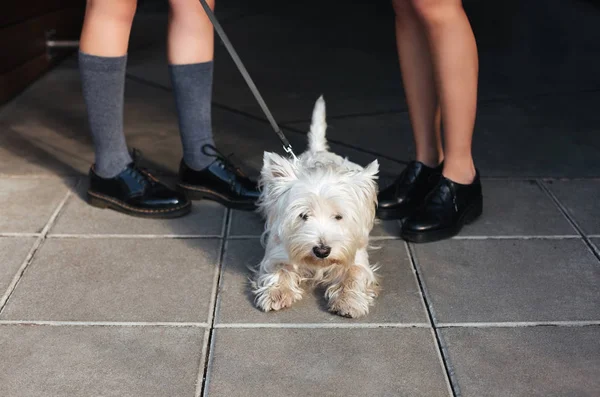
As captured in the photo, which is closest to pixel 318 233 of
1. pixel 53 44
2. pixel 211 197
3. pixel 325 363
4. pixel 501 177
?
pixel 325 363

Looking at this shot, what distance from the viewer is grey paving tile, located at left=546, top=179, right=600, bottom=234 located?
3.50 m

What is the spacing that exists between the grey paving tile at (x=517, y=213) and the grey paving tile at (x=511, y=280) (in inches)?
3.8

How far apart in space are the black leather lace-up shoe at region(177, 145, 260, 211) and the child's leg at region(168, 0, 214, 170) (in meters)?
0.04

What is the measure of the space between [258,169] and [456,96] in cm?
124

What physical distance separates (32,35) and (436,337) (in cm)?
405

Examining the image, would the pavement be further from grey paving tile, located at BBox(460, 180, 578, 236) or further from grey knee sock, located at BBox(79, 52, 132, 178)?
grey knee sock, located at BBox(79, 52, 132, 178)

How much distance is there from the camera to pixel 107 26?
3.30 m

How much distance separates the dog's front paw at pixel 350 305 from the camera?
2777 mm

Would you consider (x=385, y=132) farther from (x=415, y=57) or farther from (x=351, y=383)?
(x=351, y=383)

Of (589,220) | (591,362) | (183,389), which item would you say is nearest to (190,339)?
(183,389)

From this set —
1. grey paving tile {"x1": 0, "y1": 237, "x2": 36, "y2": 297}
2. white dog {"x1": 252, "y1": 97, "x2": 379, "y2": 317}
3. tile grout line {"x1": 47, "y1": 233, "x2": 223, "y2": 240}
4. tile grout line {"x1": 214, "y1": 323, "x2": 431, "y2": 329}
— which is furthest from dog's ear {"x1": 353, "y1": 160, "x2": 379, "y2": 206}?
grey paving tile {"x1": 0, "y1": 237, "x2": 36, "y2": 297}

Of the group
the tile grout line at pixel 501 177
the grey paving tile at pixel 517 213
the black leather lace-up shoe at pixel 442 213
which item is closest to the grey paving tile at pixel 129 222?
the tile grout line at pixel 501 177

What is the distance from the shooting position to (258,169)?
13.5 feet

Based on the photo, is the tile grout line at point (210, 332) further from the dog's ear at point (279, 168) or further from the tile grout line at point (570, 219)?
the tile grout line at point (570, 219)
